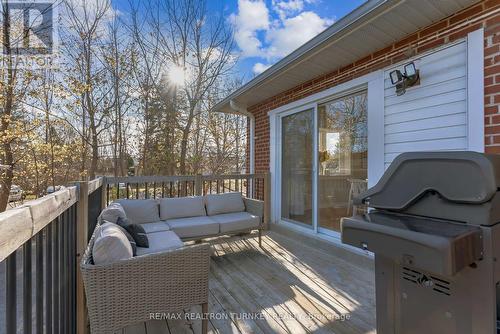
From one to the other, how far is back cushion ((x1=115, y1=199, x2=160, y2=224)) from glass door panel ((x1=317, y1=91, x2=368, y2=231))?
93.4 inches

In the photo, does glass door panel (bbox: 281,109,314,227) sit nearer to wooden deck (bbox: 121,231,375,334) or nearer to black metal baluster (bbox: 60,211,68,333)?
wooden deck (bbox: 121,231,375,334)

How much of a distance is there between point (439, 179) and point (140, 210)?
328 cm

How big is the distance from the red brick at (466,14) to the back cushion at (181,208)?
353cm

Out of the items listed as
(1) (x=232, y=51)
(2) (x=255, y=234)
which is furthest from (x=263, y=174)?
(1) (x=232, y=51)

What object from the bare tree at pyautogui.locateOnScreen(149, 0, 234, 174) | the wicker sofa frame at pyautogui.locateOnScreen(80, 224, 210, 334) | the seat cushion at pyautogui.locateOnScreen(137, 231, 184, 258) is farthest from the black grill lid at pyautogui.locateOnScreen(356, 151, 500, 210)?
the bare tree at pyautogui.locateOnScreen(149, 0, 234, 174)

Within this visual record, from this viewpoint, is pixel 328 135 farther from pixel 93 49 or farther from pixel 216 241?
pixel 93 49

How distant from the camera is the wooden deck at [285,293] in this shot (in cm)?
206

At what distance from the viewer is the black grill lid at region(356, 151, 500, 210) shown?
1133mm

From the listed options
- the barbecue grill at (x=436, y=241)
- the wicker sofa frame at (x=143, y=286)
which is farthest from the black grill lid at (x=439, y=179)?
the wicker sofa frame at (x=143, y=286)

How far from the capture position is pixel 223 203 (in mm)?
4027

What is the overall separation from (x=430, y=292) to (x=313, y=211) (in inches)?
112

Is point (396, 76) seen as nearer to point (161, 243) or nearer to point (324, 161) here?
point (324, 161)

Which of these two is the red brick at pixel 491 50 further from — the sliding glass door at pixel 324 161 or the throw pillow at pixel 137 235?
the throw pillow at pixel 137 235

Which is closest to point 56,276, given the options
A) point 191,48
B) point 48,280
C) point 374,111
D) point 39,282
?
point 48,280
